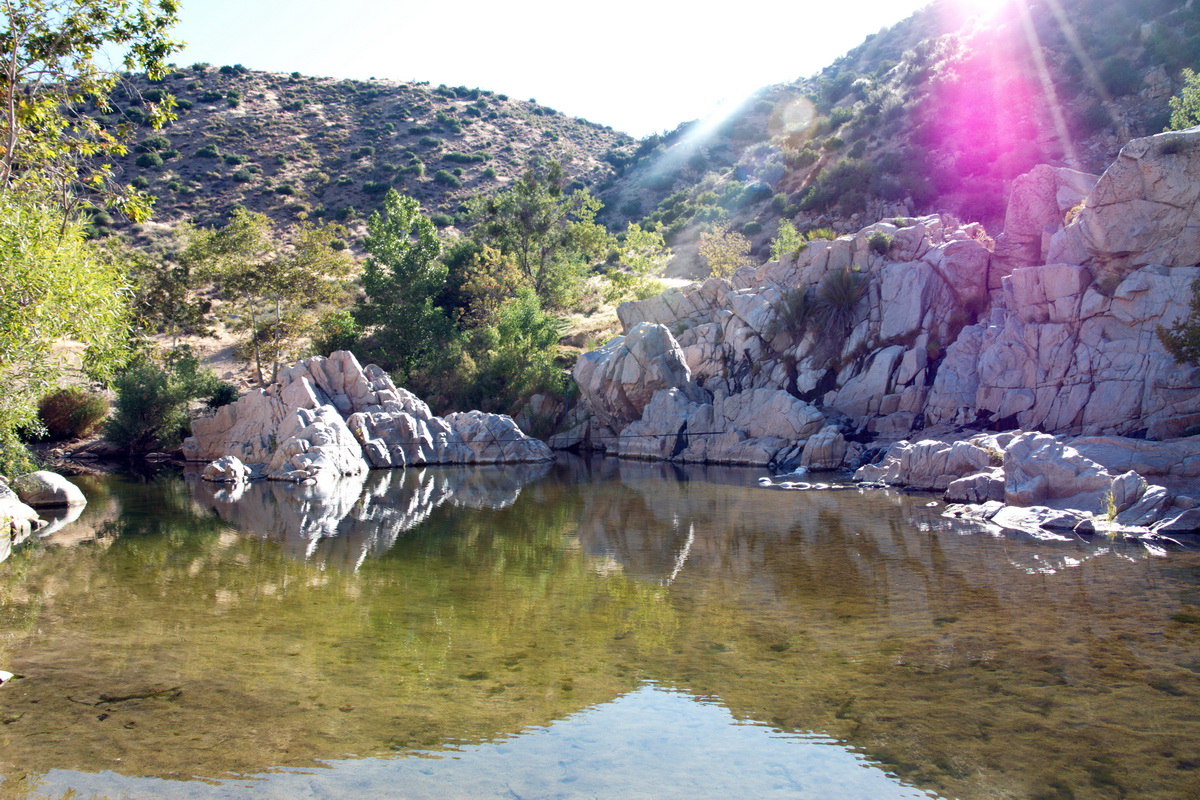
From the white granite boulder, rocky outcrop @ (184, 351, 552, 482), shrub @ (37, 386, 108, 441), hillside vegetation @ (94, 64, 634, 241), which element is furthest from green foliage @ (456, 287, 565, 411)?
hillside vegetation @ (94, 64, 634, 241)

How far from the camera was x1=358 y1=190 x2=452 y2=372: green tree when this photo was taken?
160ft

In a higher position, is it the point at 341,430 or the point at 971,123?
the point at 971,123

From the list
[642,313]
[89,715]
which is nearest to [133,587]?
[89,715]

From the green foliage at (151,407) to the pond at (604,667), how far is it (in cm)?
2263

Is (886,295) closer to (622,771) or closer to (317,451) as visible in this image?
(317,451)

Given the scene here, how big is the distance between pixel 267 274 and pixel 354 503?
87.1 feet

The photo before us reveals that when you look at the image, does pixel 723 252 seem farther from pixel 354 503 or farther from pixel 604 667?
pixel 604 667

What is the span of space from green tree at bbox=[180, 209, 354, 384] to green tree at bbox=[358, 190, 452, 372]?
8.95ft

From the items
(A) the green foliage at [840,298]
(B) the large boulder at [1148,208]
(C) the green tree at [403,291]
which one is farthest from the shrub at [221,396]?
(B) the large boulder at [1148,208]

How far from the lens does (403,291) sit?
50.9 m

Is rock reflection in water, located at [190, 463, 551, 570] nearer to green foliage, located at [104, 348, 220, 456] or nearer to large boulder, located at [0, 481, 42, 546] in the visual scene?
large boulder, located at [0, 481, 42, 546]

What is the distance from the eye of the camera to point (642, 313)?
144 feet

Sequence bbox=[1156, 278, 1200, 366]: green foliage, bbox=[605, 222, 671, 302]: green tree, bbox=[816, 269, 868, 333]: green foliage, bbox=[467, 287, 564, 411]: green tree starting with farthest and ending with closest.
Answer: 1. bbox=[605, 222, 671, 302]: green tree
2. bbox=[467, 287, 564, 411]: green tree
3. bbox=[816, 269, 868, 333]: green foliage
4. bbox=[1156, 278, 1200, 366]: green foliage

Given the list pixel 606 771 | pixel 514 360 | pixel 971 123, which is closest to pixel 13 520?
pixel 606 771
